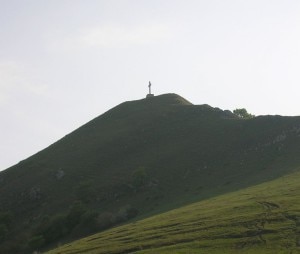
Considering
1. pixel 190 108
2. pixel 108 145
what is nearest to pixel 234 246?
pixel 108 145

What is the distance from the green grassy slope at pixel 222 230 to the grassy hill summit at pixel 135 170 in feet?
54.0

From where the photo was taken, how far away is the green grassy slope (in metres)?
41.7

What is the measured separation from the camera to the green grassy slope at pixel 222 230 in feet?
137

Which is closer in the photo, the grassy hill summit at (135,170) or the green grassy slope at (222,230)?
the green grassy slope at (222,230)

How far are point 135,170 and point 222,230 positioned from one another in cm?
5217

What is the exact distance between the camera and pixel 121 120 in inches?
5428

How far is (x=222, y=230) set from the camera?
4666 cm

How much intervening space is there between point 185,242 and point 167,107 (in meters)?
97.1

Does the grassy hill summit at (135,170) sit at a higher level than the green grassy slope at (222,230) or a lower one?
higher

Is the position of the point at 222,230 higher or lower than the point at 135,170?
lower

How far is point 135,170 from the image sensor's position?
9794cm

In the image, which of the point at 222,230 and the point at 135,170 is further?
the point at 135,170

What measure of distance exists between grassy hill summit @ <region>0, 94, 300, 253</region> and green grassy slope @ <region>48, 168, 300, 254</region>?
16454mm

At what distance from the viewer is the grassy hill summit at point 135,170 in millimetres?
80125
